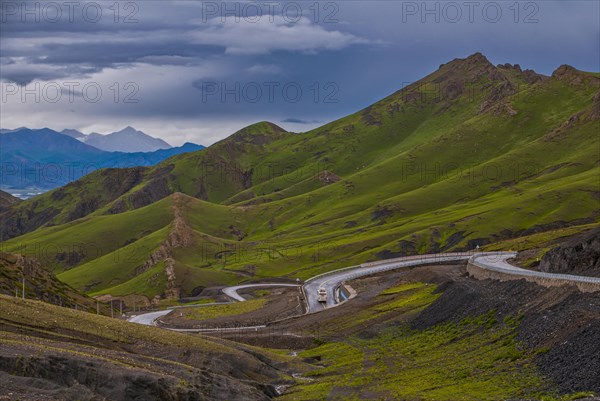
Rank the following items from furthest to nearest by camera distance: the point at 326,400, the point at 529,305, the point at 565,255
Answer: the point at 565,255, the point at 529,305, the point at 326,400

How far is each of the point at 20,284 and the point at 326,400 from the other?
78651 mm

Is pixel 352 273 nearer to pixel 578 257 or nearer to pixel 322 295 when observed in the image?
pixel 322 295

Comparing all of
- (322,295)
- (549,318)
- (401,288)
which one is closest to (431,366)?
(549,318)

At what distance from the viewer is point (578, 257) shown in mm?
103438

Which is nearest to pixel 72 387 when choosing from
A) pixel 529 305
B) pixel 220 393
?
pixel 220 393

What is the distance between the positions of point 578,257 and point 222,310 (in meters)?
73.7

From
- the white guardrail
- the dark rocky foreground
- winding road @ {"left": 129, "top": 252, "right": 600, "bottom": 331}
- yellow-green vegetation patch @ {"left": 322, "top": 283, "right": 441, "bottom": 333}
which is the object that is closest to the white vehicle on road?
winding road @ {"left": 129, "top": 252, "right": 600, "bottom": 331}

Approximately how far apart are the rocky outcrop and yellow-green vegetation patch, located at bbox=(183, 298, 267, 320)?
61351 millimetres

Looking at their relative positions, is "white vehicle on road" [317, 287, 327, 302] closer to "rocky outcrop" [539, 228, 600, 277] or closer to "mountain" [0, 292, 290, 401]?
"rocky outcrop" [539, 228, 600, 277]

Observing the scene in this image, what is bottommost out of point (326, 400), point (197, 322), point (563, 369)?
point (197, 322)

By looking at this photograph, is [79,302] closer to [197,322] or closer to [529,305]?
[197,322]

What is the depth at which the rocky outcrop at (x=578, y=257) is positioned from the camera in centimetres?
9956

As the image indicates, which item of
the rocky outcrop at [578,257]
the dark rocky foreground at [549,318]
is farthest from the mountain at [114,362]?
the rocky outcrop at [578,257]

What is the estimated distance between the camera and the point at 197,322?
459 feet
